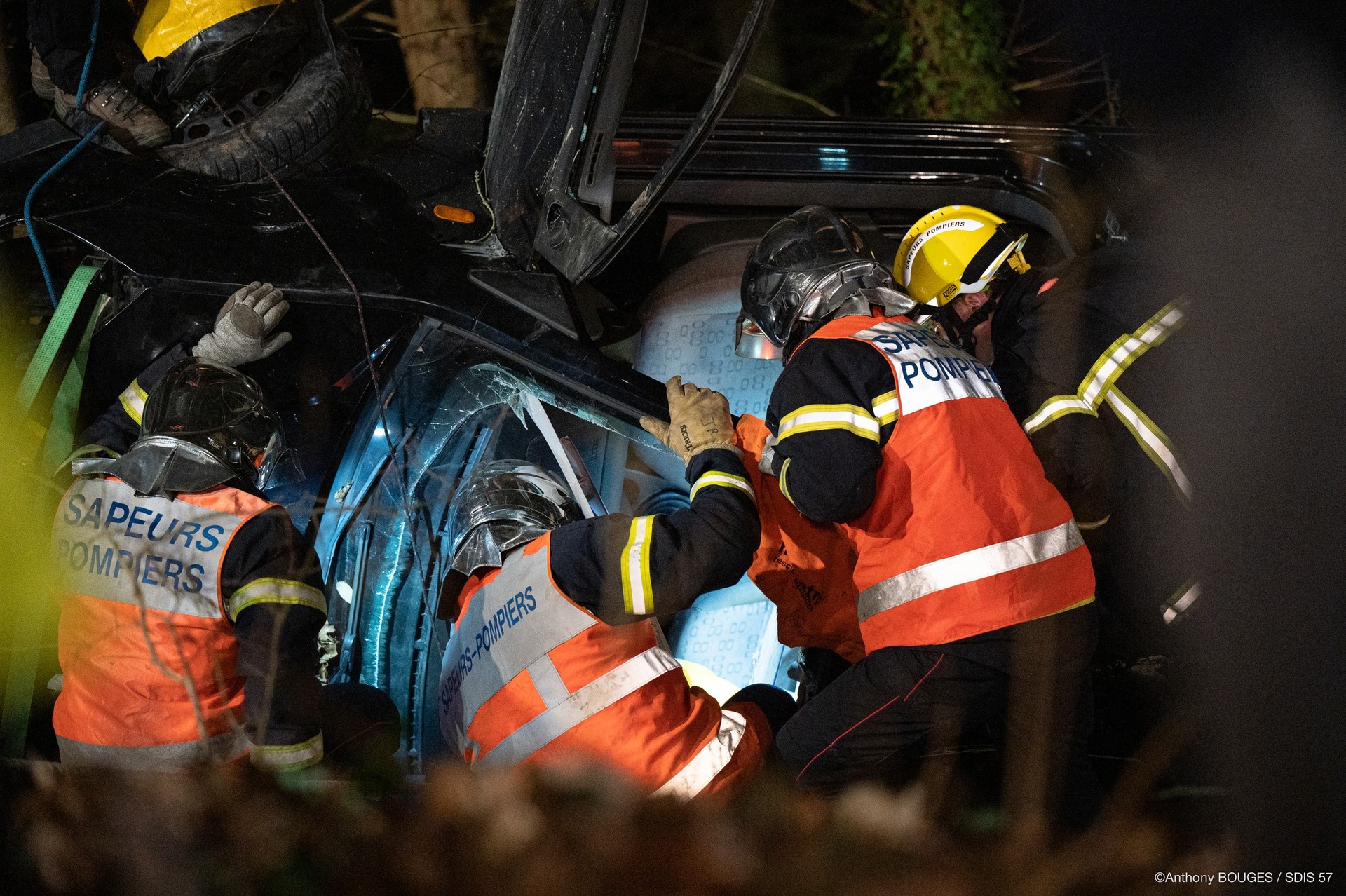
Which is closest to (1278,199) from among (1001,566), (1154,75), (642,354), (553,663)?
(1154,75)

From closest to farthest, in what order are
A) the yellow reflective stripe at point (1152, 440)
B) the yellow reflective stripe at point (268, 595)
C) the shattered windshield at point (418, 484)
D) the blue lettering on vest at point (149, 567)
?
the blue lettering on vest at point (149, 567)
the yellow reflective stripe at point (268, 595)
the shattered windshield at point (418, 484)
the yellow reflective stripe at point (1152, 440)

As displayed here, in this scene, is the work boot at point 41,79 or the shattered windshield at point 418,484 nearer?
the shattered windshield at point 418,484

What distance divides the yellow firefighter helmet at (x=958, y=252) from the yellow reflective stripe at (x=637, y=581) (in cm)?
153

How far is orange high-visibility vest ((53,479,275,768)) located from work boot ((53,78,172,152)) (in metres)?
1.08

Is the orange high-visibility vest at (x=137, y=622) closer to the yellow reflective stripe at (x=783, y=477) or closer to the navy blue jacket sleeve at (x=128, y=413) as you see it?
the navy blue jacket sleeve at (x=128, y=413)

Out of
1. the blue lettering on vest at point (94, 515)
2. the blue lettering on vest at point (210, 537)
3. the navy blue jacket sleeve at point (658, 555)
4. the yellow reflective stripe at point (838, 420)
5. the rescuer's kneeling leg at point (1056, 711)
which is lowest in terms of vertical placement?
the rescuer's kneeling leg at point (1056, 711)

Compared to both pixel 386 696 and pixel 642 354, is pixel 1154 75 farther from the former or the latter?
pixel 386 696

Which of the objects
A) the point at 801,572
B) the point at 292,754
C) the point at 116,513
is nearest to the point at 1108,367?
the point at 801,572

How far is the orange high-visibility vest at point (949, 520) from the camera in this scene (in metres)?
2.45

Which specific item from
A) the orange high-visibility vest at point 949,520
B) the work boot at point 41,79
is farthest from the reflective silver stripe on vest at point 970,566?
the work boot at point 41,79

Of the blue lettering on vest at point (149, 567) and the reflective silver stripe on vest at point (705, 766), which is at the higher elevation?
the blue lettering on vest at point (149, 567)

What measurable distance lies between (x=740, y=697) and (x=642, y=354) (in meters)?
1.04

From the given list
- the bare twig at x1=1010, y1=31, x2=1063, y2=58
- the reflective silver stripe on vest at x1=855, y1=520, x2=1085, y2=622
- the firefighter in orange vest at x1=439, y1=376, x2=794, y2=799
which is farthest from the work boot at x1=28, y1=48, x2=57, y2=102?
the bare twig at x1=1010, y1=31, x2=1063, y2=58

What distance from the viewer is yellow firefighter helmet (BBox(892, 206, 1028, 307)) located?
3334 mm
